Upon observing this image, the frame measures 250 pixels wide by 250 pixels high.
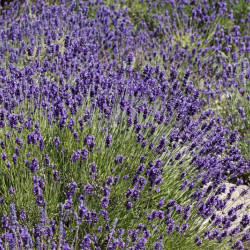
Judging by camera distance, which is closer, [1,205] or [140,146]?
[1,205]

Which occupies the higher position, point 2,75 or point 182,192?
point 2,75

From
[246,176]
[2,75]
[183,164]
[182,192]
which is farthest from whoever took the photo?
[246,176]

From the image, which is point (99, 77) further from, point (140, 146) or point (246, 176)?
point (246, 176)

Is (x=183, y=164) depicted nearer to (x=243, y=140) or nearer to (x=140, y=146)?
(x=140, y=146)

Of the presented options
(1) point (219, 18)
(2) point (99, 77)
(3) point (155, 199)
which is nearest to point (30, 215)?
(3) point (155, 199)

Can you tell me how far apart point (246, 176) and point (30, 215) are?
2448 mm

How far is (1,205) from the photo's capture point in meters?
2.65

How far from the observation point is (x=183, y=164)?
3182 millimetres

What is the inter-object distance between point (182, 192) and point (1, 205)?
139 centimetres

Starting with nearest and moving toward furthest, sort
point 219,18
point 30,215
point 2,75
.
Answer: point 30,215, point 2,75, point 219,18

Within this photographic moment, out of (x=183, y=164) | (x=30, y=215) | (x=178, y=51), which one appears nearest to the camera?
(x=30, y=215)

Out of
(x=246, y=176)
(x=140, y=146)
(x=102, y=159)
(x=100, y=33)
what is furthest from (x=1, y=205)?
(x=100, y=33)

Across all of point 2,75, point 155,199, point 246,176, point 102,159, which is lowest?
point 246,176

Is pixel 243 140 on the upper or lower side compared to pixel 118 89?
lower
